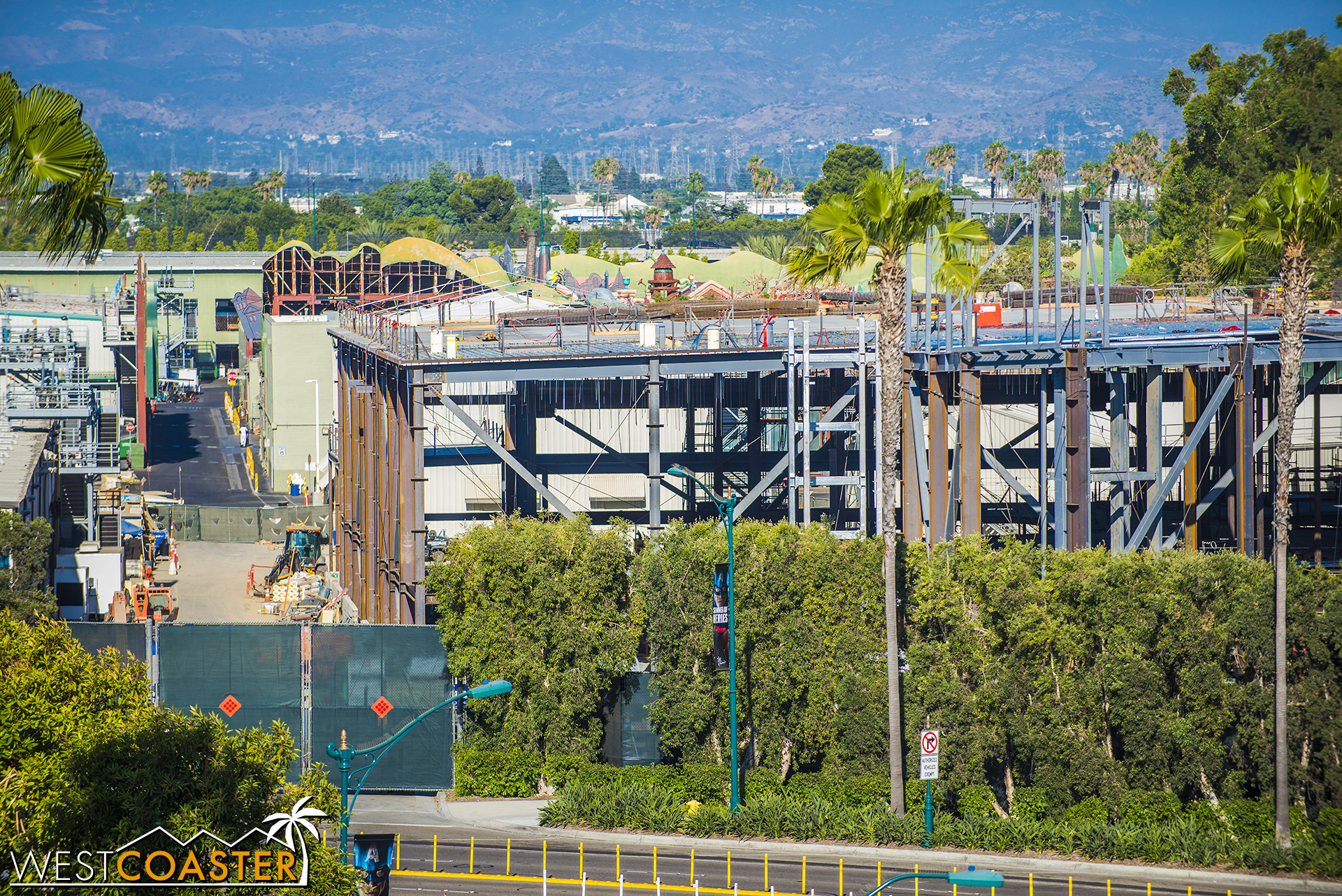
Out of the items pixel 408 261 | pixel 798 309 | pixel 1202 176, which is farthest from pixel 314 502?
pixel 1202 176

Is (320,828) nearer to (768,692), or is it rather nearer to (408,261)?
(768,692)

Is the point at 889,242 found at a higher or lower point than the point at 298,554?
higher

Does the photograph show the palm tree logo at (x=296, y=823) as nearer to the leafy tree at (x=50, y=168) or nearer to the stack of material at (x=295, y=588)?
the leafy tree at (x=50, y=168)

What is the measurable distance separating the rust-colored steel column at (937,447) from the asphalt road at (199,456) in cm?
5232

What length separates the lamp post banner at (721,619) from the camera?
117 feet

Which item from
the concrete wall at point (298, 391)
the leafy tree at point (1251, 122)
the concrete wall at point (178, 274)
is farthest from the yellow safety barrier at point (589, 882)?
the concrete wall at point (178, 274)

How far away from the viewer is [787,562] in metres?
37.5

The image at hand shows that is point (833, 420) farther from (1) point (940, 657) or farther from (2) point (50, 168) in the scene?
(2) point (50, 168)

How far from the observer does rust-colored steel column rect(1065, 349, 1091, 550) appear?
41750 millimetres

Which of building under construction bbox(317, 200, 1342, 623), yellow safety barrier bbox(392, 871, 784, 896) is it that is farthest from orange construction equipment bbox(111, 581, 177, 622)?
yellow safety barrier bbox(392, 871, 784, 896)

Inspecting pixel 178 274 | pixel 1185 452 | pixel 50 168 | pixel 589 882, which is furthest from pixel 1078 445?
pixel 178 274

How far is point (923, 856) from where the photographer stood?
33.8 m

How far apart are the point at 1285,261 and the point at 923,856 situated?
15.7 metres

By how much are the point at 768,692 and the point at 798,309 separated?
26833 millimetres
